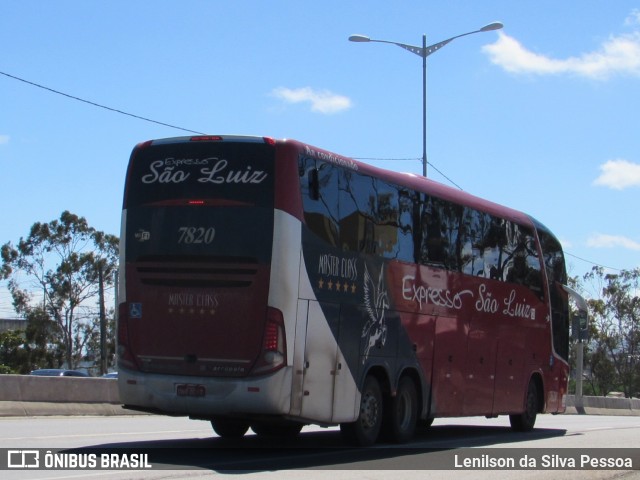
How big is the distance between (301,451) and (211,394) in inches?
78.7

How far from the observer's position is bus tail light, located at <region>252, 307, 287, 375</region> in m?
12.5

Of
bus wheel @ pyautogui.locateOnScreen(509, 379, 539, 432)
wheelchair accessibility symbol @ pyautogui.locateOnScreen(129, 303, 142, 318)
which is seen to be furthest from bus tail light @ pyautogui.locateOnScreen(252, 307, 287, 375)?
bus wheel @ pyautogui.locateOnScreen(509, 379, 539, 432)

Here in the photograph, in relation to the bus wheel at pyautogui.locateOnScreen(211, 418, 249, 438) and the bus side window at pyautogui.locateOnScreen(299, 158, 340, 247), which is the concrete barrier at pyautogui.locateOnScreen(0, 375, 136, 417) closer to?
the bus wheel at pyautogui.locateOnScreen(211, 418, 249, 438)

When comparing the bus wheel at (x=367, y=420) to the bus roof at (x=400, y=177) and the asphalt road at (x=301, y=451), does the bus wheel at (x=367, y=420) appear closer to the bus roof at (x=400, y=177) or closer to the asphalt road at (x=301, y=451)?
the asphalt road at (x=301, y=451)

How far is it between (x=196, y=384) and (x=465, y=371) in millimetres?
6567

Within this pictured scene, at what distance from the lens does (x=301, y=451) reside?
45.8ft

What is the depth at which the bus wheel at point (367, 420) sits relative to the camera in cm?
1454

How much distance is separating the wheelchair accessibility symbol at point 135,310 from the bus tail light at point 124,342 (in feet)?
0.22

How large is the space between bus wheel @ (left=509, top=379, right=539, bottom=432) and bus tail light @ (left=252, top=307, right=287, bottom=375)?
9.20 m

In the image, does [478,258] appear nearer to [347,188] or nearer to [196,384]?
[347,188]

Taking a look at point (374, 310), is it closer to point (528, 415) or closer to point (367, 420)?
point (367, 420)

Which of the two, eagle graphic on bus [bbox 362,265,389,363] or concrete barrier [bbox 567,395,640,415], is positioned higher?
eagle graphic on bus [bbox 362,265,389,363]

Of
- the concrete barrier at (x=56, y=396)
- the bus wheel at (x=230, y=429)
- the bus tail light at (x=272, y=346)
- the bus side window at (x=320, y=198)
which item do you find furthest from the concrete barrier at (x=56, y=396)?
the bus side window at (x=320, y=198)

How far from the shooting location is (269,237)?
12.6 m
